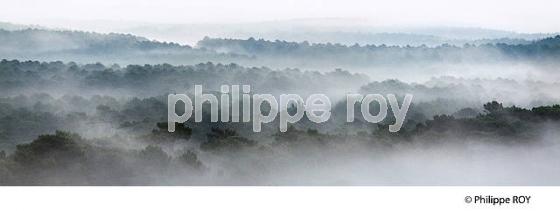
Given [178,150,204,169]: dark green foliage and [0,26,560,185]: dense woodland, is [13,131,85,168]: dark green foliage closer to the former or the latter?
[0,26,560,185]: dense woodland

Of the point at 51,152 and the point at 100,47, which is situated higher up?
the point at 100,47

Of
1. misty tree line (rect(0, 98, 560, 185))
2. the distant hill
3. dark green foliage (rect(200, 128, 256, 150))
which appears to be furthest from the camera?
the distant hill

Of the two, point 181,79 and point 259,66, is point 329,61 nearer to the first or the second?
point 259,66

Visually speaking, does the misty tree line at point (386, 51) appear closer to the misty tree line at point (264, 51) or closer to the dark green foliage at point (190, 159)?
the misty tree line at point (264, 51)

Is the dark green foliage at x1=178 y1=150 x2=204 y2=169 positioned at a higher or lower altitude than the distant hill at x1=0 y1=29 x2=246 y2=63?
lower

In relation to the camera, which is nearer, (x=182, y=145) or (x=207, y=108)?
(x=182, y=145)

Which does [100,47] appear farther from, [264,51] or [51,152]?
[264,51]

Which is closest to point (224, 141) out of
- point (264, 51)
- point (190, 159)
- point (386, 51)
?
point (190, 159)

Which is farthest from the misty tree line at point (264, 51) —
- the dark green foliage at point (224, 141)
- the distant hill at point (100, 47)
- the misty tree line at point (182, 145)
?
Answer: the dark green foliage at point (224, 141)

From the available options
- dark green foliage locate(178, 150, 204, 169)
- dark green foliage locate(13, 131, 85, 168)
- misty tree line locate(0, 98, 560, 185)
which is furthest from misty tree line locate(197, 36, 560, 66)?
dark green foliage locate(13, 131, 85, 168)

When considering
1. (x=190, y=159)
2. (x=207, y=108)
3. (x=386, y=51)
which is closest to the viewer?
(x=190, y=159)
